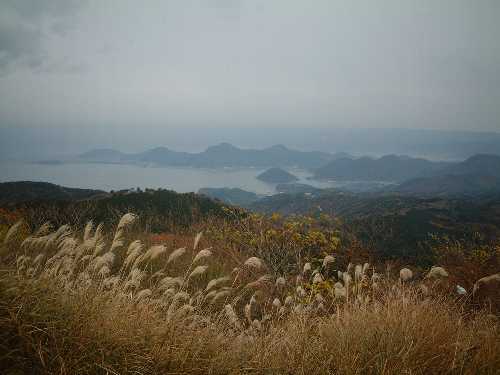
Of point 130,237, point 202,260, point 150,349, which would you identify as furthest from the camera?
point 130,237

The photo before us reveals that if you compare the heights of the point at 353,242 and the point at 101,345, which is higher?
the point at 101,345

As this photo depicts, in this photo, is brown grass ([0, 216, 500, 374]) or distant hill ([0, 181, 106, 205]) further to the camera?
distant hill ([0, 181, 106, 205])

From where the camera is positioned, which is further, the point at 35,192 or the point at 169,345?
the point at 35,192

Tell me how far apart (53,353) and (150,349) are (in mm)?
646

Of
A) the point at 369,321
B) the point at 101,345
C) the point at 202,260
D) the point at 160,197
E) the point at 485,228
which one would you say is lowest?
the point at 485,228

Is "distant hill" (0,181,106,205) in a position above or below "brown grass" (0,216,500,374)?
below

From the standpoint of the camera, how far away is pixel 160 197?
172 ft

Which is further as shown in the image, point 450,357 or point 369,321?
point 369,321

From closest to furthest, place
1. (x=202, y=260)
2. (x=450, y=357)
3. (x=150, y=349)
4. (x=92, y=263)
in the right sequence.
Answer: (x=150, y=349) → (x=450, y=357) → (x=92, y=263) → (x=202, y=260)

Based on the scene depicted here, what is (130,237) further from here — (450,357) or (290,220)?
(450,357)

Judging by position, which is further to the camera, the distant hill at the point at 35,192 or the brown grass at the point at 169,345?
the distant hill at the point at 35,192

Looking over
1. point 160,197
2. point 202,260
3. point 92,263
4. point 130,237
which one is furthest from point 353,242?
point 160,197

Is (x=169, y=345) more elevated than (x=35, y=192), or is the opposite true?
(x=169, y=345)

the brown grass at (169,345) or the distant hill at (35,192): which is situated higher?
the brown grass at (169,345)
